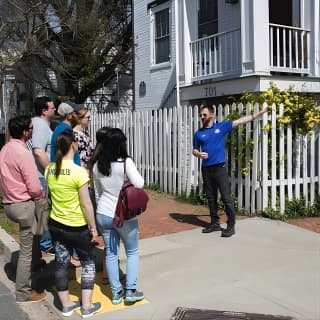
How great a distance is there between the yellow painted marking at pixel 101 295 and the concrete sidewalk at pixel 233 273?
0.30ft

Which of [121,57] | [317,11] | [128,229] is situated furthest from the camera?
[121,57]

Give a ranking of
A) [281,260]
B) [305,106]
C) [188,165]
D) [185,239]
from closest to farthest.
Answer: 1. [281,260]
2. [185,239]
3. [305,106]
4. [188,165]

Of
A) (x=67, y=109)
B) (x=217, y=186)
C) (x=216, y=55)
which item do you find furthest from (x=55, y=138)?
(x=216, y=55)

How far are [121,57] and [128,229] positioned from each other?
16.7 m

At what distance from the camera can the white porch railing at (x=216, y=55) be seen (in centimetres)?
1101

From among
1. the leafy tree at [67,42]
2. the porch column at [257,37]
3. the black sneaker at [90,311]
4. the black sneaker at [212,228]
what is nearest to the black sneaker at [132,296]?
the black sneaker at [90,311]

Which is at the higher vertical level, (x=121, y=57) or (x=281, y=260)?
(x=121, y=57)

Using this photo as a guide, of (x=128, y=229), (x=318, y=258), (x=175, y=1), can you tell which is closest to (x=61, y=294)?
(x=128, y=229)

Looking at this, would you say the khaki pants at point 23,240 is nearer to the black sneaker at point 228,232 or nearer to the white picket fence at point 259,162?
the black sneaker at point 228,232

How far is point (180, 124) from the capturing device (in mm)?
9680

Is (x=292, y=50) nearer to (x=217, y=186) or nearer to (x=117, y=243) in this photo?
(x=217, y=186)

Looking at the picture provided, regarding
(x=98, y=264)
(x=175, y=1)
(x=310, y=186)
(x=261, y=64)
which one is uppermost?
(x=175, y=1)

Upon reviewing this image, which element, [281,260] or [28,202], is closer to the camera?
[28,202]

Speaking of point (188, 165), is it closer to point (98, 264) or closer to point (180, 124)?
point (180, 124)
